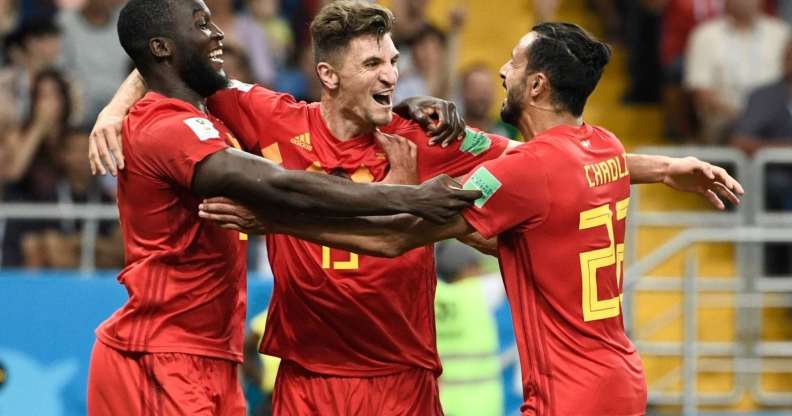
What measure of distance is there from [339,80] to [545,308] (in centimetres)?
137

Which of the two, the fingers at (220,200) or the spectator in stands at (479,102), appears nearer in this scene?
the fingers at (220,200)

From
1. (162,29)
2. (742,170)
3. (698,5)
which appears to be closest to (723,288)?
(742,170)

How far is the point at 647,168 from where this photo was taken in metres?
6.70

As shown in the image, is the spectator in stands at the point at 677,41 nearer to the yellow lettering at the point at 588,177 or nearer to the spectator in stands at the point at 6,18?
the spectator in stands at the point at 6,18

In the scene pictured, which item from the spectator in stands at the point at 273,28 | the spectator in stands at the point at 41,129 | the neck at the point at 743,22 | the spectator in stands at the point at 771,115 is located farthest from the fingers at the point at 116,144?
the neck at the point at 743,22

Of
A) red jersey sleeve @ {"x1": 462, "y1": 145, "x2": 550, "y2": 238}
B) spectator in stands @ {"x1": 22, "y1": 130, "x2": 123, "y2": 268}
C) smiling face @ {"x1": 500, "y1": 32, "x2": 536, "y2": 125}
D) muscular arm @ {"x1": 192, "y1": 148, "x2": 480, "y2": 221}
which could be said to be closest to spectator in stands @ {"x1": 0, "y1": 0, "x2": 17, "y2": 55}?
spectator in stands @ {"x1": 22, "y1": 130, "x2": 123, "y2": 268}

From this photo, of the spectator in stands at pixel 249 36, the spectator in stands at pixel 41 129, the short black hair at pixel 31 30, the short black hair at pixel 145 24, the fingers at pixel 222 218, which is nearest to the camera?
the fingers at pixel 222 218

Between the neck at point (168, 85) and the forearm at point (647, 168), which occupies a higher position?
the neck at point (168, 85)

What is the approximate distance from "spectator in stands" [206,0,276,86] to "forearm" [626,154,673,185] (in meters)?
6.21

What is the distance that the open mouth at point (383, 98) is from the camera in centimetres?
662

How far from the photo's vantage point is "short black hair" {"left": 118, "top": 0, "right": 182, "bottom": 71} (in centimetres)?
639

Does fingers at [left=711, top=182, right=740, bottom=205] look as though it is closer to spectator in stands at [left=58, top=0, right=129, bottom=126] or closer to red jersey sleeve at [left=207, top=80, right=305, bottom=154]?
red jersey sleeve at [left=207, top=80, right=305, bottom=154]

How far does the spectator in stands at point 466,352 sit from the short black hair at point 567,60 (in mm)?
3995

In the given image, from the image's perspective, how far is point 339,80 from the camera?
21.9 feet
